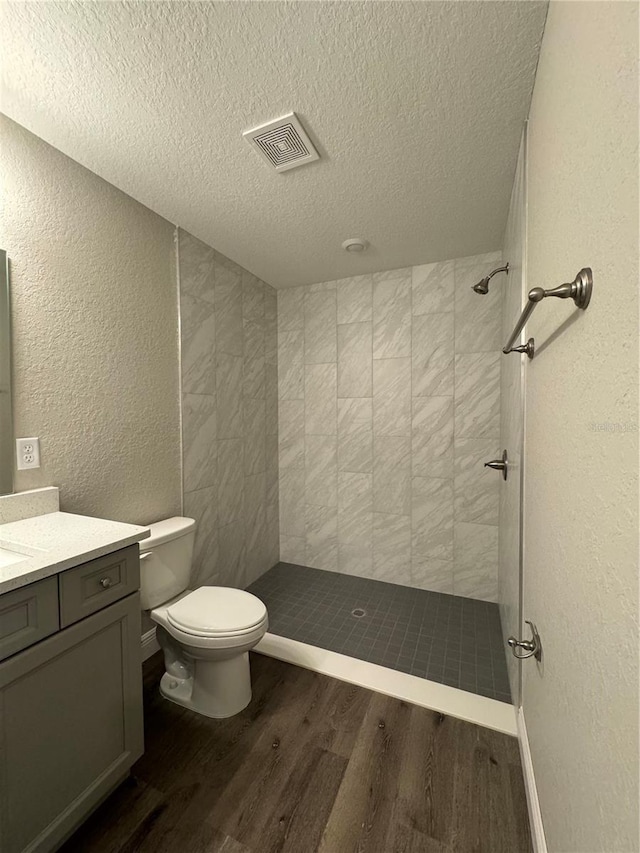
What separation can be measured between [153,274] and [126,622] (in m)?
1.58

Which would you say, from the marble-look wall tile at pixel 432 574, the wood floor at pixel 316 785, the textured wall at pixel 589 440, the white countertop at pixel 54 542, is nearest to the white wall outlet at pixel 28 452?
the white countertop at pixel 54 542

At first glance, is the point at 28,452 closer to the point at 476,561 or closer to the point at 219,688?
the point at 219,688

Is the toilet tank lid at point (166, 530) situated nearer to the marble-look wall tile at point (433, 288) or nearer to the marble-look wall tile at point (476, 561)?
the marble-look wall tile at point (476, 561)

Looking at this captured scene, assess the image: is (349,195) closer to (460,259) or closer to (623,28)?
(460,259)

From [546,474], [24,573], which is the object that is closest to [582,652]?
[546,474]

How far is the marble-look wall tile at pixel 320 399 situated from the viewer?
2693 mm

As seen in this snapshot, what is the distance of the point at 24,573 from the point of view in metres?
0.83

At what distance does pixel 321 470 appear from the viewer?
2.75 meters

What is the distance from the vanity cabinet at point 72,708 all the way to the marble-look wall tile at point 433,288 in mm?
2233

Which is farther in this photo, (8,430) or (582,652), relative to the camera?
(8,430)

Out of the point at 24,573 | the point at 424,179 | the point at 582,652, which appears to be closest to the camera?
the point at 582,652

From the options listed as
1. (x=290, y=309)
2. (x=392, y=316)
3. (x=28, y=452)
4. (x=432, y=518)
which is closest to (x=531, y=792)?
(x=432, y=518)

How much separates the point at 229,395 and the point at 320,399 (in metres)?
0.75

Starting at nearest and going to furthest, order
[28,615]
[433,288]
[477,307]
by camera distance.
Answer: [28,615], [477,307], [433,288]
